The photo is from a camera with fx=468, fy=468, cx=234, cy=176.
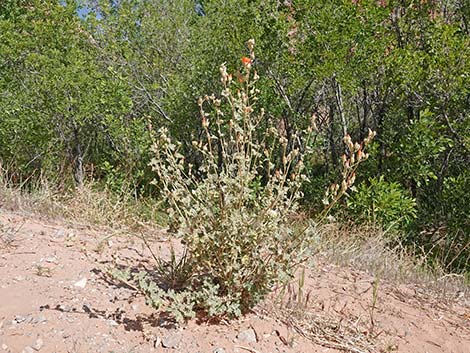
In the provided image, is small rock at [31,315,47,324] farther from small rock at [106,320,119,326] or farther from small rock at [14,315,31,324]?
small rock at [106,320,119,326]

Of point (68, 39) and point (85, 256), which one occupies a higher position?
point (68, 39)

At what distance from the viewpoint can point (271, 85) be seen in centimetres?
613

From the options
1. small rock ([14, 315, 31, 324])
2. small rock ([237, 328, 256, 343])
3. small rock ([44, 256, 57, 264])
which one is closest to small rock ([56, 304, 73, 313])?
small rock ([14, 315, 31, 324])

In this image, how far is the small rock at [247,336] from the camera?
2.30 metres

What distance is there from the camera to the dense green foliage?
5.43 meters

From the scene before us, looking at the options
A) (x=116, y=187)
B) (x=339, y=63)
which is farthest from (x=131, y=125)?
(x=339, y=63)

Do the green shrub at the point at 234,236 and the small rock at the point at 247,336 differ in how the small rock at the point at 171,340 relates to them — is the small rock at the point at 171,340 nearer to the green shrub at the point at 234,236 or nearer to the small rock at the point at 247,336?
the green shrub at the point at 234,236

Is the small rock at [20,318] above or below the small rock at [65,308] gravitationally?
below

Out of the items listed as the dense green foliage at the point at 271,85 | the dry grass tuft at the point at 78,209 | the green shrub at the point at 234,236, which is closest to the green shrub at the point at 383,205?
the dense green foliage at the point at 271,85

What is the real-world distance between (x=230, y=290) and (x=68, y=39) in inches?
196

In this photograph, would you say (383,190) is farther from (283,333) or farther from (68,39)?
(68,39)

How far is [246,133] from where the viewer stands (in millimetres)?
2463

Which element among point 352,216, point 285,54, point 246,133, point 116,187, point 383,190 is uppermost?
point 285,54

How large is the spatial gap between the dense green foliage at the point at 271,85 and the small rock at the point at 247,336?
326 centimetres
